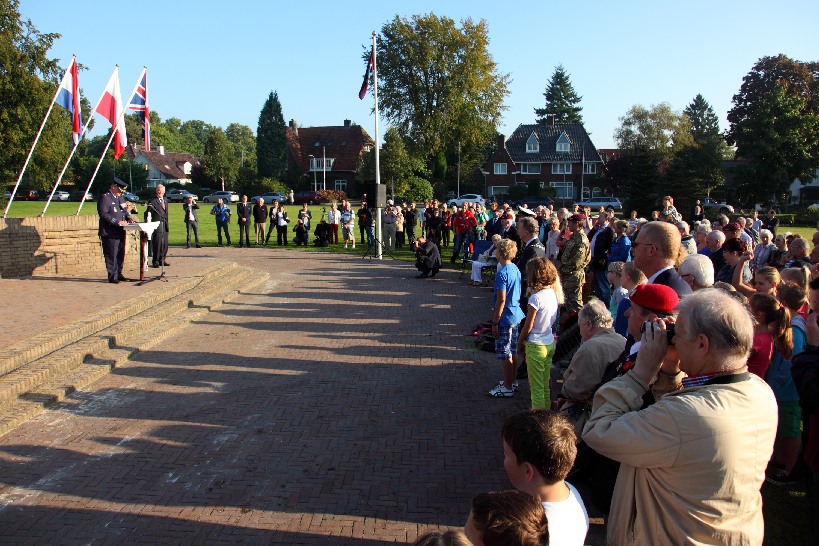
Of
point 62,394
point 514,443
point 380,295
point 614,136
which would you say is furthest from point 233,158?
point 514,443

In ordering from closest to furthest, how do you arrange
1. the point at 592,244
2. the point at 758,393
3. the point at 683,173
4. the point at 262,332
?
the point at 758,393, the point at 262,332, the point at 592,244, the point at 683,173

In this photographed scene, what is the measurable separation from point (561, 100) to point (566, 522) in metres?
99.3

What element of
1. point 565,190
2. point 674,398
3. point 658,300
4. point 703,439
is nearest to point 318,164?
point 565,190

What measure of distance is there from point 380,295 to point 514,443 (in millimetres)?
11416

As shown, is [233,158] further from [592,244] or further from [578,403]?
[578,403]

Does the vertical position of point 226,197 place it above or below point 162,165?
below

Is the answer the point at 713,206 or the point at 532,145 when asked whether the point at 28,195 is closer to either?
the point at 532,145

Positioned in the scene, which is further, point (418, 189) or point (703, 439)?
point (418, 189)

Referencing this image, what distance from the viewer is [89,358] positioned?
814 cm

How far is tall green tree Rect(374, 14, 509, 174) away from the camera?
5606cm

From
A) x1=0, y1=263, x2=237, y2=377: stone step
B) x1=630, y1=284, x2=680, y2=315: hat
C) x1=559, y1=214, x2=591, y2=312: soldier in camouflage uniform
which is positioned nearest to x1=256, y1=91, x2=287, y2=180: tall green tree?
x1=0, y1=263, x2=237, y2=377: stone step

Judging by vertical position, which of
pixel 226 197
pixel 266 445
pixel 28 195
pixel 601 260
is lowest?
pixel 266 445

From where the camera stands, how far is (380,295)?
13945 mm

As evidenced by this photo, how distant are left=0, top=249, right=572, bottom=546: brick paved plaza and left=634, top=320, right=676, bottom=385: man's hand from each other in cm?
227
